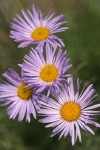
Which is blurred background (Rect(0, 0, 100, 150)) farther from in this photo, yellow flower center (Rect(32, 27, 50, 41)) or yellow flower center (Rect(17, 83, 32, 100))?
yellow flower center (Rect(17, 83, 32, 100))

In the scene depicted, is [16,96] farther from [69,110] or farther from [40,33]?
[40,33]

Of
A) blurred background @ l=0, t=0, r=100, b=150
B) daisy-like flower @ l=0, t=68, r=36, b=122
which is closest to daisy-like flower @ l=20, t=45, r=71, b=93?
daisy-like flower @ l=0, t=68, r=36, b=122

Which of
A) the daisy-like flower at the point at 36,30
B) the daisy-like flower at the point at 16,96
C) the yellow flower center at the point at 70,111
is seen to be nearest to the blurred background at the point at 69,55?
the daisy-like flower at the point at 36,30

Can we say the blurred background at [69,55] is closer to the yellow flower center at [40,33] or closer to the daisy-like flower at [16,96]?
the yellow flower center at [40,33]

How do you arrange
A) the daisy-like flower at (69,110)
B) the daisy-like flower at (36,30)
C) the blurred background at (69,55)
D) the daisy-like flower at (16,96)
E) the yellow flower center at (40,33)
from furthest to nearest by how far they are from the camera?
the blurred background at (69,55), the yellow flower center at (40,33), the daisy-like flower at (36,30), the daisy-like flower at (16,96), the daisy-like flower at (69,110)

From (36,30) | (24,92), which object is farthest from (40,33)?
(24,92)
